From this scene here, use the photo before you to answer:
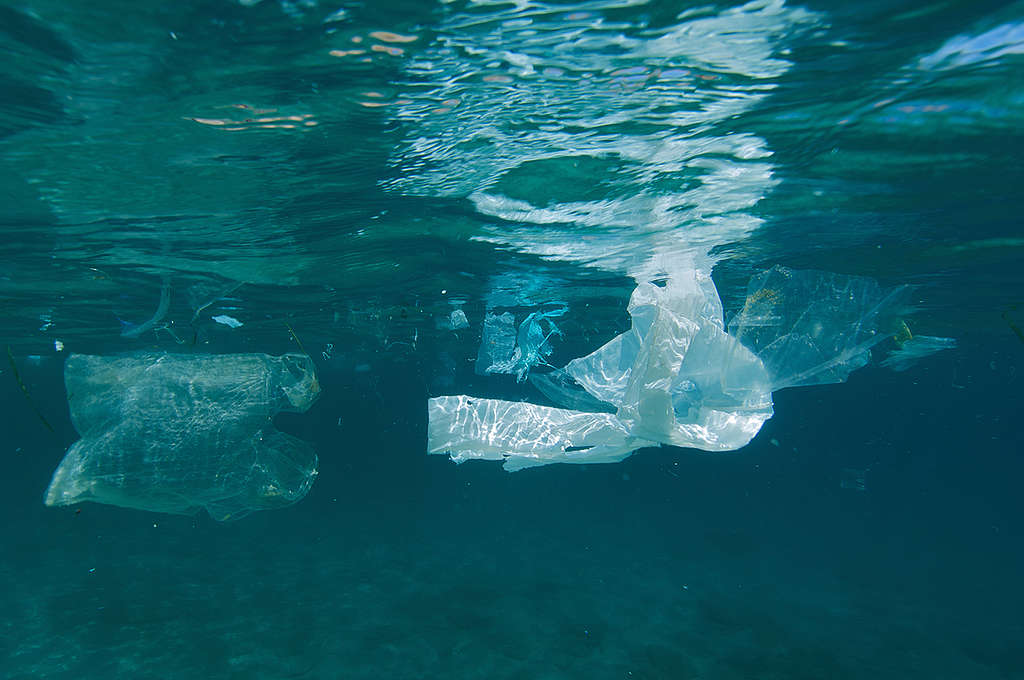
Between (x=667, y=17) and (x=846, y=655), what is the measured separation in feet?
58.7

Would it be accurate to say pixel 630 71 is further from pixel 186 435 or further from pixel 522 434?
pixel 186 435

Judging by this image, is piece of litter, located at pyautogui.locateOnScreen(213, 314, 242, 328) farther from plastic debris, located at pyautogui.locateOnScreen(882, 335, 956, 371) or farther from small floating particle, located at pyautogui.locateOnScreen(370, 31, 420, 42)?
plastic debris, located at pyautogui.locateOnScreen(882, 335, 956, 371)

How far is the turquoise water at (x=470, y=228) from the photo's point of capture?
5.26 meters

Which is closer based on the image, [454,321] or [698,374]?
[698,374]

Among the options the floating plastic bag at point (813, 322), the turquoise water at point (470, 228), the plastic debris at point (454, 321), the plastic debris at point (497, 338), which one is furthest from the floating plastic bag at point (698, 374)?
the plastic debris at point (454, 321)

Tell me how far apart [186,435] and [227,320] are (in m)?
15.9

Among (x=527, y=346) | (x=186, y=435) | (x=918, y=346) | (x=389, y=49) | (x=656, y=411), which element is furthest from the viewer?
(x=918, y=346)

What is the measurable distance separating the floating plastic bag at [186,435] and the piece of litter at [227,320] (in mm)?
13053

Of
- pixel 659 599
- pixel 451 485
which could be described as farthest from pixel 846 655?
pixel 451 485

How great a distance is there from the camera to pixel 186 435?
7.84 m

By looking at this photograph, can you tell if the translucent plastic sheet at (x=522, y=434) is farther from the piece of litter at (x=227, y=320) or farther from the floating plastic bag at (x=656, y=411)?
the piece of litter at (x=227, y=320)

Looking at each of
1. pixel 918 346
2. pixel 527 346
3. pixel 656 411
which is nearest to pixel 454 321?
pixel 527 346

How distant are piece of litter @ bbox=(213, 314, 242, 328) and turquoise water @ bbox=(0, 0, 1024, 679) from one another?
1.03 feet

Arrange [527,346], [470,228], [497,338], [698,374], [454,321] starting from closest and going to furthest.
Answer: [698,374]
[470,228]
[527,346]
[454,321]
[497,338]
